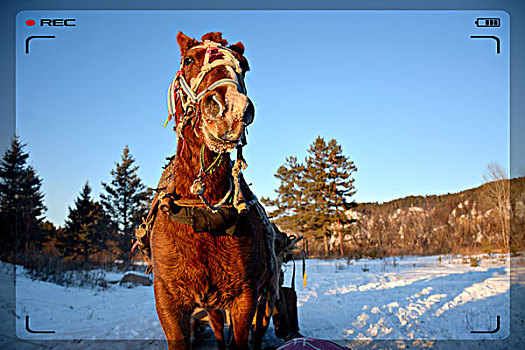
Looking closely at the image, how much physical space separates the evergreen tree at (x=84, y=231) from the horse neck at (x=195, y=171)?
26.5 meters

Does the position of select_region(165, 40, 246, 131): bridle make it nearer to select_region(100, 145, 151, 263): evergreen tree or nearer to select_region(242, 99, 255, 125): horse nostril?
select_region(242, 99, 255, 125): horse nostril

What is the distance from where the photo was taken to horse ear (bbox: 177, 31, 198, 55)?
7.73ft

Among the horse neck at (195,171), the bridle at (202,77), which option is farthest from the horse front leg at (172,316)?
the bridle at (202,77)

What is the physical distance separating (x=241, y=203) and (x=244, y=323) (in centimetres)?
108

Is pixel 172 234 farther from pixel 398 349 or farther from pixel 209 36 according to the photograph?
pixel 398 349

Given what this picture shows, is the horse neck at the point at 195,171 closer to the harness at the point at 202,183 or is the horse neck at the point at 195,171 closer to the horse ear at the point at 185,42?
the harness at the point at 202,183

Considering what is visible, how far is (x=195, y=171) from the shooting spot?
228 centimetres

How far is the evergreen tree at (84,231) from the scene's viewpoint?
25.0 m

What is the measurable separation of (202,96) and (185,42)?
733mm

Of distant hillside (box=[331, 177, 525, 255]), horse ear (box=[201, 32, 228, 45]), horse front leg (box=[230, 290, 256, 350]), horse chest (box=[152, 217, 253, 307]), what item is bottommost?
distant hillside (box=[331, 177, 525, 255])

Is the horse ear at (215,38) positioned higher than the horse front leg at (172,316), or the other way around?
the horse ear at (215,38)

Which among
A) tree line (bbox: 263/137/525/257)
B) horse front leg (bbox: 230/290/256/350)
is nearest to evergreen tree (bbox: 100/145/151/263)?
tree line (bbox: 263/137/525/257)

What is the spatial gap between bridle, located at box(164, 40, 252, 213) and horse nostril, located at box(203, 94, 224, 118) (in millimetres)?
173

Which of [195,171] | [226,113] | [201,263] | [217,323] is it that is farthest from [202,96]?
[217,323]
